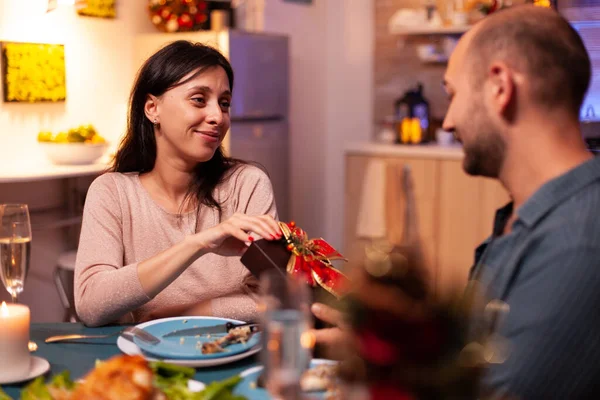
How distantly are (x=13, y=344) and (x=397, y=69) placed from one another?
4.69 m

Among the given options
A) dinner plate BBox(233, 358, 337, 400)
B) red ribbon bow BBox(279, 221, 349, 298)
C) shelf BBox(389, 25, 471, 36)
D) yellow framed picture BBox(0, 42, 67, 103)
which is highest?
shelf BBox(389, 25, 471, 36)

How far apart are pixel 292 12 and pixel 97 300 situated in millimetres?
4041

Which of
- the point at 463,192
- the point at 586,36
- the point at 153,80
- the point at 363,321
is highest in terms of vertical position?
the point at 586,36

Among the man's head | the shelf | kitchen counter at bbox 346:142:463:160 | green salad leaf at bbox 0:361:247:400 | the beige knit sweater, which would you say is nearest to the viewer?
green salad leaf at bbox 0:361:247:400

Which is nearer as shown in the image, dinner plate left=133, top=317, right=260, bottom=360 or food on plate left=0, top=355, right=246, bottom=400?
food on plate left=0, top=355, right=246, bottom=400

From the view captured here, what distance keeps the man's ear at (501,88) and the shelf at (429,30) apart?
381 centimetres

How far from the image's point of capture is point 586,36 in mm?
4844

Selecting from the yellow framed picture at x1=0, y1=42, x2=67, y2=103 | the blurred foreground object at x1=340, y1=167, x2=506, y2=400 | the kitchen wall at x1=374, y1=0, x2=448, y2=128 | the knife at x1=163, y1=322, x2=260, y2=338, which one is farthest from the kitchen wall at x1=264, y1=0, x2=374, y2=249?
the blurred foreground object at x1=340, y1=167, x2=506, y2=400

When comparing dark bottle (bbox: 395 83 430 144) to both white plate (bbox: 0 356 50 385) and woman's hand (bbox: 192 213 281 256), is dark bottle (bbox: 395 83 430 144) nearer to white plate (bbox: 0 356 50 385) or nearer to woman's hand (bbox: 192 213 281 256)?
woman's hand (bbox: 192 213 281 256)

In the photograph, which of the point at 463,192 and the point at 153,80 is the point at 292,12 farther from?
the point at 153,80

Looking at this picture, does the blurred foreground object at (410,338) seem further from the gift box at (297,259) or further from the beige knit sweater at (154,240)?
the beige knit sweater at (154,240)

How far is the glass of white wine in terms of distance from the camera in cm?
154

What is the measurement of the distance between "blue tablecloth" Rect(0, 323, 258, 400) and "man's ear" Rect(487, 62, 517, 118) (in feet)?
2.07

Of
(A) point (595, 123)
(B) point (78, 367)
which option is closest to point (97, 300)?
(B) point (78, 367)
